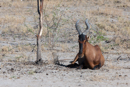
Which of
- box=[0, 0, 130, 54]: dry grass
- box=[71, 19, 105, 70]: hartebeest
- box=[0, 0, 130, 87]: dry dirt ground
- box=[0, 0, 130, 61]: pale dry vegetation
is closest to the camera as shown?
box=[0, 0, 130, 87]: dry dirt ground

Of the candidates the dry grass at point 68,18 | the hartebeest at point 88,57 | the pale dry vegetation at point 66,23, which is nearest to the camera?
the hartebeest at point 88,57

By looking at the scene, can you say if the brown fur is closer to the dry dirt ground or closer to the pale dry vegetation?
the dry dirt ground

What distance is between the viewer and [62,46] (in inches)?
499

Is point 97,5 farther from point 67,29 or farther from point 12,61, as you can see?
point 12,61

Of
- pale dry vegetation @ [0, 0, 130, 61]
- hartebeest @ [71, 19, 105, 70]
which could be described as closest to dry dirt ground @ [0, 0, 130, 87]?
pale dry vegetation @ [0, 0, 130, 61]

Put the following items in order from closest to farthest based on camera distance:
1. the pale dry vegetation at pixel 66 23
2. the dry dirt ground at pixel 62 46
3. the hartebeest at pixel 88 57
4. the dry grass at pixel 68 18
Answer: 1. the dry dirt ground at pixel 62 46
2. the hartebeest at pixel 88 57
3. the pale dry vegetation at pixel 66 23
4. the dry grass at pixel 68 18

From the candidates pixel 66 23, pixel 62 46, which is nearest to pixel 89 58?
pixel 62 46

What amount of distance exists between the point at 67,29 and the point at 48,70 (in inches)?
260

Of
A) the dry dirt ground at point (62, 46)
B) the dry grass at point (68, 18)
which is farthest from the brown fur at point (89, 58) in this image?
the dry grass at point (68, 18)

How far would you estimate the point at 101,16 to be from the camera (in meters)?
19.0

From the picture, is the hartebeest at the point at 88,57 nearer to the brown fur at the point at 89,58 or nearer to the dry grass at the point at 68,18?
the brown fur at the point at 89,58

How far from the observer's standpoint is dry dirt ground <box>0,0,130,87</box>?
26.4 ft

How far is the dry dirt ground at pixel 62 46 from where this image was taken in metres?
8.05

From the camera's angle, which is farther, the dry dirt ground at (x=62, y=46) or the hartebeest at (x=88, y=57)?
the hartebeest at (x=88, y=57)
